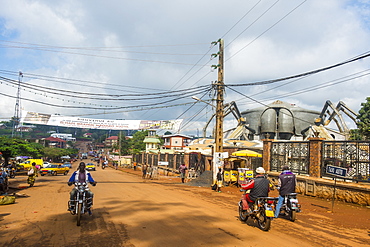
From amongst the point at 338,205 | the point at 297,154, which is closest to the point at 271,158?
the point at 297,154

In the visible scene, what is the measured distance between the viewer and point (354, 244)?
6383 mm

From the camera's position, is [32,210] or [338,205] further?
[338,205]

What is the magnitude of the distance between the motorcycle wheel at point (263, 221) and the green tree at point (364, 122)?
100 feet

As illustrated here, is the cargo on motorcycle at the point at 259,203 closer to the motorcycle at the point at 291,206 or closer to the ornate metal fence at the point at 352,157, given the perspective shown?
the motorcycle at the point at 291,206

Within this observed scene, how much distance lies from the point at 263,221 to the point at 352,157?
7.95 metres

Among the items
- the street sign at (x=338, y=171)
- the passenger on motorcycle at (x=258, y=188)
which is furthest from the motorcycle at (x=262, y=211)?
the street sign at (x=338, y=171)

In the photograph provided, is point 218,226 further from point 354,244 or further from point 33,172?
point 33,172

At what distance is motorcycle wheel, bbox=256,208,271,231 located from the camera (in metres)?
7.16

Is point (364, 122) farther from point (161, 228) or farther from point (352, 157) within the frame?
point (161, 228)

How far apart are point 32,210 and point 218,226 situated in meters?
6.10

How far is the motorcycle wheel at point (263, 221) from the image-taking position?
7.16 metres

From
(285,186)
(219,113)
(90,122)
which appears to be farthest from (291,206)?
(90,122)

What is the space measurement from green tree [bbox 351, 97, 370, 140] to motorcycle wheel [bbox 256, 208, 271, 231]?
1204 inches

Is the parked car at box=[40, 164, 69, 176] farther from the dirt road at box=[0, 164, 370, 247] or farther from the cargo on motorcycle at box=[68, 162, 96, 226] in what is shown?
the cargo on motorcycle at box=[68, 162, 96, 226]
